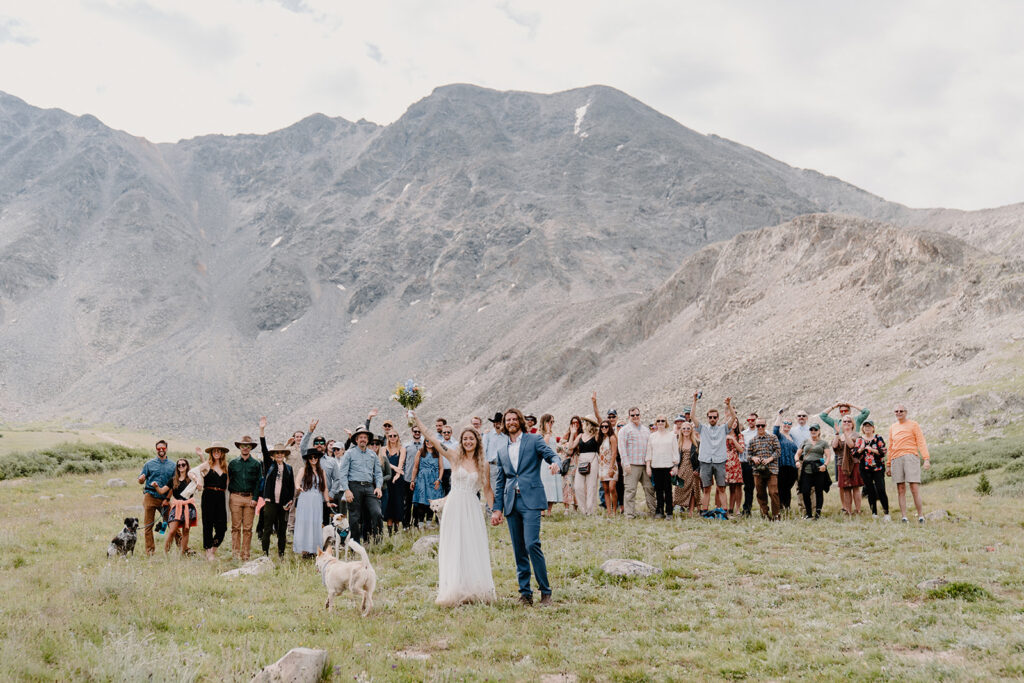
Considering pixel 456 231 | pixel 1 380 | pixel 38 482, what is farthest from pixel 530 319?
pixel 1 380

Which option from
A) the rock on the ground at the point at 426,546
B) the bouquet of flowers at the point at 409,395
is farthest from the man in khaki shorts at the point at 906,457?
the bouquet of flowers at the point at 409,395

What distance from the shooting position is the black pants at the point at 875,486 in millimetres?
13297

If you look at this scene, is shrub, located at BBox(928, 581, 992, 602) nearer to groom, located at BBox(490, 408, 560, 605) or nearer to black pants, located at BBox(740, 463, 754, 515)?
groom, located at BBox(490, 408, 560, 605)

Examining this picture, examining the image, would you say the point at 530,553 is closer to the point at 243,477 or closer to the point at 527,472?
the point at 527,472

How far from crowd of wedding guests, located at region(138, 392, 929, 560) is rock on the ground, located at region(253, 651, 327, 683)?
16.6ft

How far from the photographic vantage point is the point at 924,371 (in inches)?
A: 1453

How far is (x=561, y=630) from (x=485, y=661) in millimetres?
1170

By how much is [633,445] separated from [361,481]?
18.9 ft

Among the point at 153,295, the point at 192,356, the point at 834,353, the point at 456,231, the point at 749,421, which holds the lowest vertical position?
the point at 749,421

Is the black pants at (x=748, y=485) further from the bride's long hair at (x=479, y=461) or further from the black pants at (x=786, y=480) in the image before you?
the bride's long hair at (x=479, y=461)

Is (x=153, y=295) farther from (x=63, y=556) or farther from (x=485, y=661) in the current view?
(x=485, y=661)

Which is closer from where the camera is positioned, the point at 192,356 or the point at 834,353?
the point at 834,353

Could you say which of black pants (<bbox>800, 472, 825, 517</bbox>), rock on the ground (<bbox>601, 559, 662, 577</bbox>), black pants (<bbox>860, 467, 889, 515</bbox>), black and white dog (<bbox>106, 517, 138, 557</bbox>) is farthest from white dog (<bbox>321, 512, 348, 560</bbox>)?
black pants (<bbox>860, 467, 889, 515</bbox>)

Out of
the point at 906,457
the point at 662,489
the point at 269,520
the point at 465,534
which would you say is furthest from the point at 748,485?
the point at 269,520
